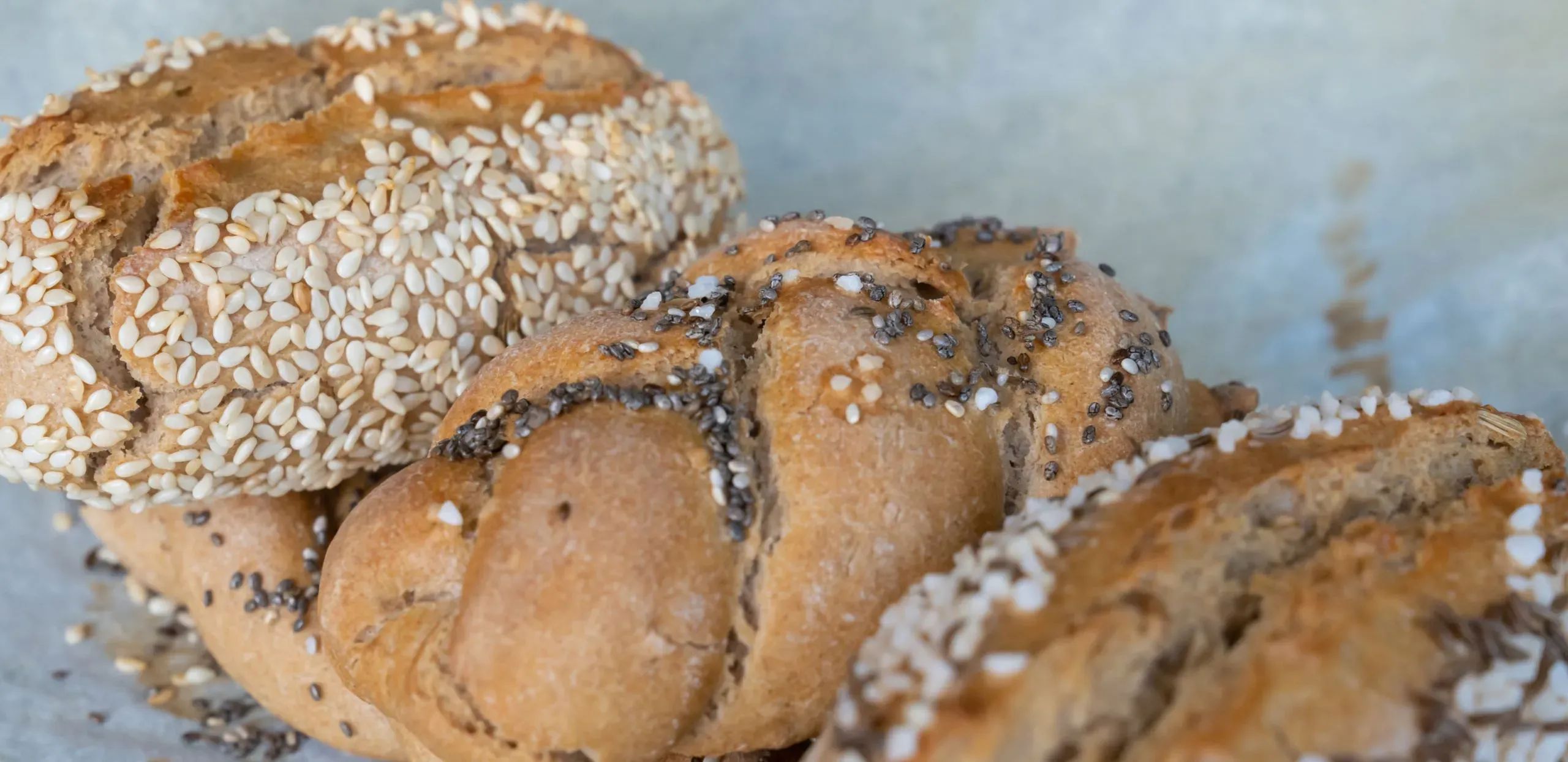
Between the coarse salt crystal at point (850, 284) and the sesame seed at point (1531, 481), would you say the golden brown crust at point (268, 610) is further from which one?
the sesame seed at point (1531, 481)

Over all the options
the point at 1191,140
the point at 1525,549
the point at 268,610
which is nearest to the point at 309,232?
the point at 268,610

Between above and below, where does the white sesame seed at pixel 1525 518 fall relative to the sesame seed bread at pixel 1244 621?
above

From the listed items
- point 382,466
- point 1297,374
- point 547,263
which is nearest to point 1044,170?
point 1297,374

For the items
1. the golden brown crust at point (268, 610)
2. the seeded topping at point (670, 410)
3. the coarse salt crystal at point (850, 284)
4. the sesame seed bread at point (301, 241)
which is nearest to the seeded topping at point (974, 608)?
the seeded topping at point (670, 410)

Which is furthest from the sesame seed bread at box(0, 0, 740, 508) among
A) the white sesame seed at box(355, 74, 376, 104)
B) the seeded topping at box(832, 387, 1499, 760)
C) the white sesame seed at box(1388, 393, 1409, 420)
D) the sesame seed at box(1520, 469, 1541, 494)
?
the sesame seed at box(1520, 469, 1541, 494)

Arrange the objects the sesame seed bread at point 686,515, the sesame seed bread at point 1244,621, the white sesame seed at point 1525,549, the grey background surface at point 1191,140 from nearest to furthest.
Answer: the sesame seed bread at point 1244,621, the white sesame seed at point 1525,549, the sesame seed bread at point 686,515, the grey background surface at point 1191,140

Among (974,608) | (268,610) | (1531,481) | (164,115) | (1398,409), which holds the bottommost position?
(974,608)

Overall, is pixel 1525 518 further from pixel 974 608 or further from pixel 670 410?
pixel 670 410
